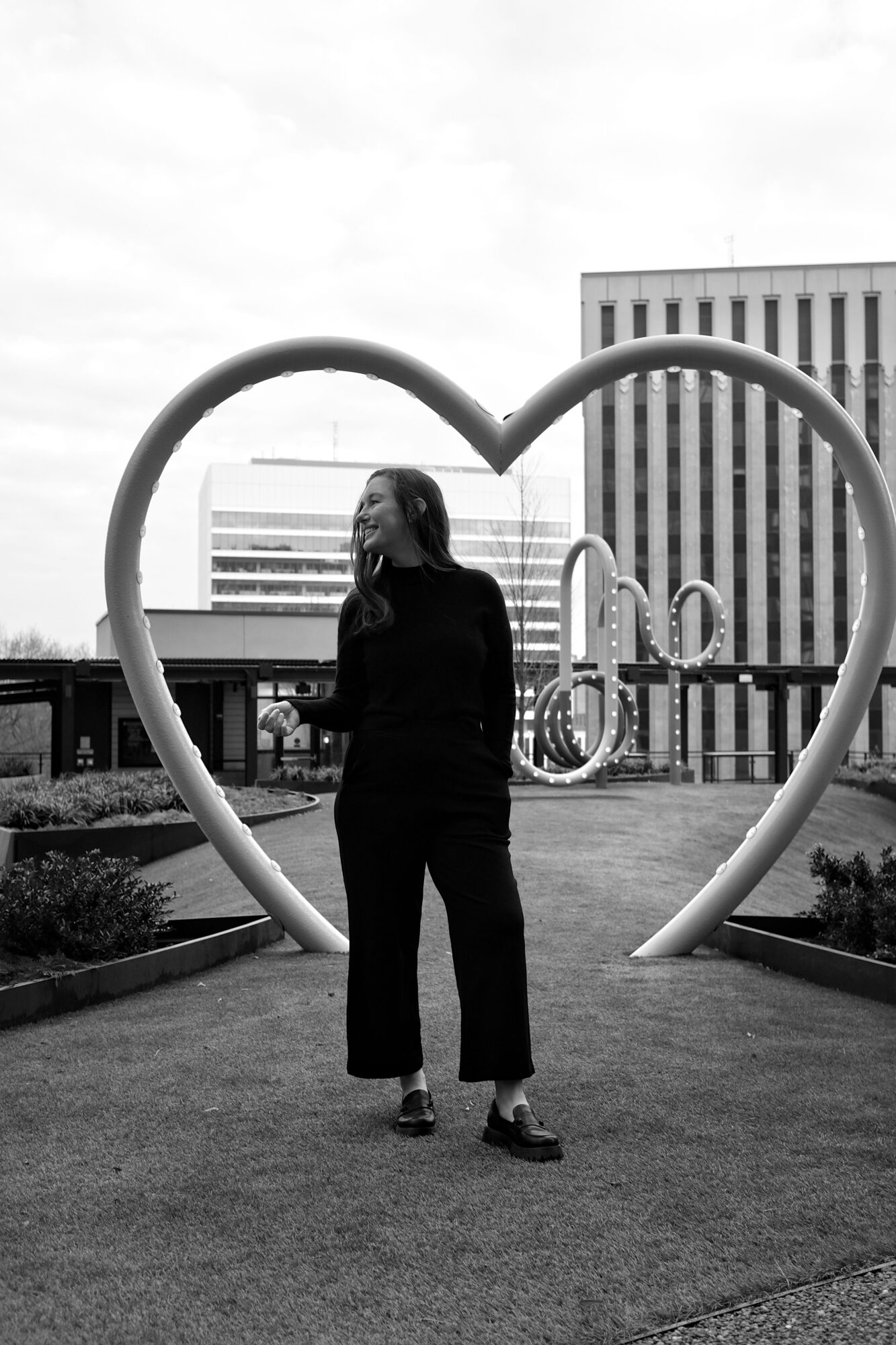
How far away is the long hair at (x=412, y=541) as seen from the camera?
3662 mm

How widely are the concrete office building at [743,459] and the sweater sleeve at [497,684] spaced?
51678mm

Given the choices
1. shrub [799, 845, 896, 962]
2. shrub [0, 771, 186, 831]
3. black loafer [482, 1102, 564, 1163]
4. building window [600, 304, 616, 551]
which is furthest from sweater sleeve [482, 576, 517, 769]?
building window [600, 304, 616, 551]

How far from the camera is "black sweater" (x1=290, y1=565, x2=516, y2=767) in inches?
140

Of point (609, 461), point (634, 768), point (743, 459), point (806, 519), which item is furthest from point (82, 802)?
point (806, 519)

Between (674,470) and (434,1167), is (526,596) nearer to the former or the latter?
(674,470)

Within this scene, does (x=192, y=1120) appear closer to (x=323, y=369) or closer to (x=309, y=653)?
(x=323, y=369)

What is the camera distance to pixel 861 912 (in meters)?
6.23

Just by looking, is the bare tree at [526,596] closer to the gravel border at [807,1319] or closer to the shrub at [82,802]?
the shrub at [82,802]

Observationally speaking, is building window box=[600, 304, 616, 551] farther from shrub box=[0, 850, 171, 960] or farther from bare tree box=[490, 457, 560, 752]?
shrub box=[0, 850, 171, 960]

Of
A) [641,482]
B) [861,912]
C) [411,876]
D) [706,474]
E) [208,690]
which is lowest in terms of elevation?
[861,912]

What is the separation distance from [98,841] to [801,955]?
877cm

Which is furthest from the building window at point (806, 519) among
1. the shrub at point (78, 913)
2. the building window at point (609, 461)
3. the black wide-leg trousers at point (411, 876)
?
the black wide-leg trousers at point (411, 876)

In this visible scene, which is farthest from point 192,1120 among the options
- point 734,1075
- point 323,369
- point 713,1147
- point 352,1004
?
point 323,369

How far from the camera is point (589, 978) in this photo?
5.85 metres
